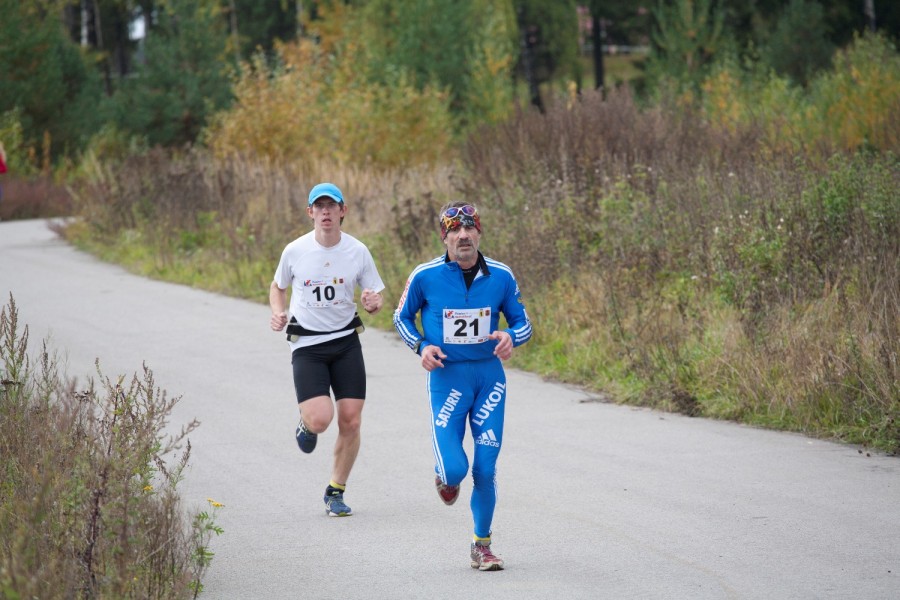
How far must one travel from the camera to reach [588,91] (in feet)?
64.5

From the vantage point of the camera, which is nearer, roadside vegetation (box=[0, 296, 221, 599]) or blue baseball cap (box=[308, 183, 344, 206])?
roadside vegetation (box=[0, 296, 221, 599])

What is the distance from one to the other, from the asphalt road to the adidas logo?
0.63 m

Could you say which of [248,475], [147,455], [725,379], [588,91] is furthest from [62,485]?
[588,91]

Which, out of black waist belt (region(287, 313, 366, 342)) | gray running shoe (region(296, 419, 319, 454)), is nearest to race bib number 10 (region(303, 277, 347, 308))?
black waist belt (region(287, 313, 366, 342))

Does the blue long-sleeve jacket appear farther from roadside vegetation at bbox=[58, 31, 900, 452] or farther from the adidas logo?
roadside vegetation at bbox=[58, 31, 900, 452]

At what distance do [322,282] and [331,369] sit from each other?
57cm

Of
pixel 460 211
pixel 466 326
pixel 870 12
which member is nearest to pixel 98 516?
pixel 466 326

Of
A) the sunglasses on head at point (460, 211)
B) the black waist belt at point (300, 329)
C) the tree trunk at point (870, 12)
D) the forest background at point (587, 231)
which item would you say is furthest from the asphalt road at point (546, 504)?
the tree trunk at point (870, 12)

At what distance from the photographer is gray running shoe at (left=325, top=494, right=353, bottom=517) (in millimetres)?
8117

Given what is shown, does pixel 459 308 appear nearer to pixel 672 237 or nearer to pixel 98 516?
pixel 98 516

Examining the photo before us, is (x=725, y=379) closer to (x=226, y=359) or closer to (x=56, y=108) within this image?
(x=226, y=359)

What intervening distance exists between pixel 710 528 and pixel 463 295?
1.95 meters

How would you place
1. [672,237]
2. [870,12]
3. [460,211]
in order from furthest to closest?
[870,12] → [672,237] → [460,211]

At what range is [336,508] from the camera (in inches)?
320
